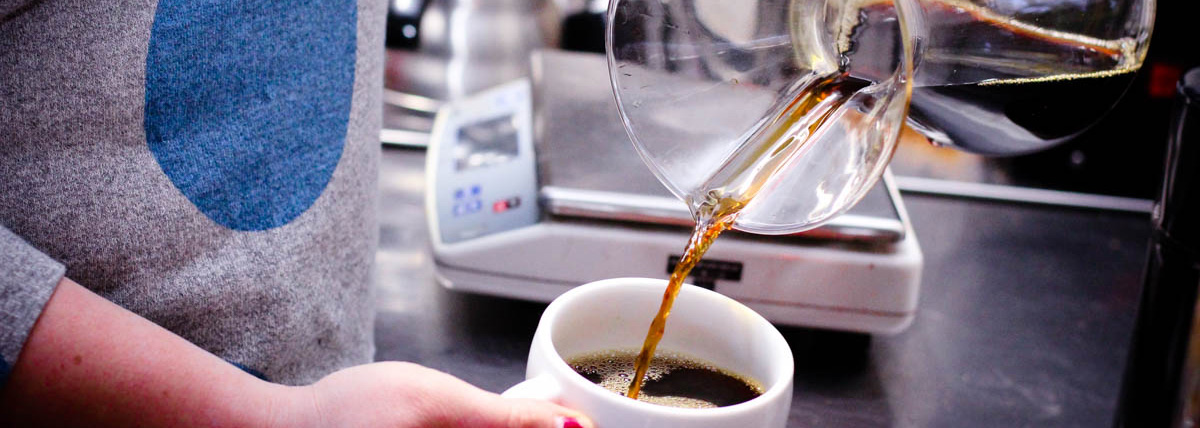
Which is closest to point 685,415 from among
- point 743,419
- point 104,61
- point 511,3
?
point 743,419

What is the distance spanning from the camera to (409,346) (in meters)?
0.75

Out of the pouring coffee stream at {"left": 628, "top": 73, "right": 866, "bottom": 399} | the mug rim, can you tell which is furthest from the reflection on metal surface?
the mug rim

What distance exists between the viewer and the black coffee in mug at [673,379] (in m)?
0.48

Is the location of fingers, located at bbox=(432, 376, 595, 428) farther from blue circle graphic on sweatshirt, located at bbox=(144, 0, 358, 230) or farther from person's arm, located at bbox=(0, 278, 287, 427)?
blue circle graphic on sweatshirt, located at bbox=(144, 0, 358, 230)

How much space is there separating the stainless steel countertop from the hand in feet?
0.83

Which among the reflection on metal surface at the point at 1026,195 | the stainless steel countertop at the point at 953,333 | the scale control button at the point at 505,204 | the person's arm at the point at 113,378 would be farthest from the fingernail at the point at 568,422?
the reflection on metal surface at the point at 1026,195

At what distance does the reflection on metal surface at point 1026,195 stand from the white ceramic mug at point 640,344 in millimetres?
689

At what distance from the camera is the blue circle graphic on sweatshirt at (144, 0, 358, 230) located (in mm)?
507

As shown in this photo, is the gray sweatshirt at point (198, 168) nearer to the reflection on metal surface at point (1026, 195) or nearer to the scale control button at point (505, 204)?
the scale control button at point (505, 204)

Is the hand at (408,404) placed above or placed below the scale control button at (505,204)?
above

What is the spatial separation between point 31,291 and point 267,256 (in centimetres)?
15

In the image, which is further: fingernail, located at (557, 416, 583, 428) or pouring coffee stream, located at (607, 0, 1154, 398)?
pouring coffee stream, located at (607, 0, 1154, 398)

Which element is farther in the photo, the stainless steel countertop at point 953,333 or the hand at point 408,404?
the stainless steel countertop at point 953,333

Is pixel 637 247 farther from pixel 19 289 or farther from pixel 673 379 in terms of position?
pixel 19 289
